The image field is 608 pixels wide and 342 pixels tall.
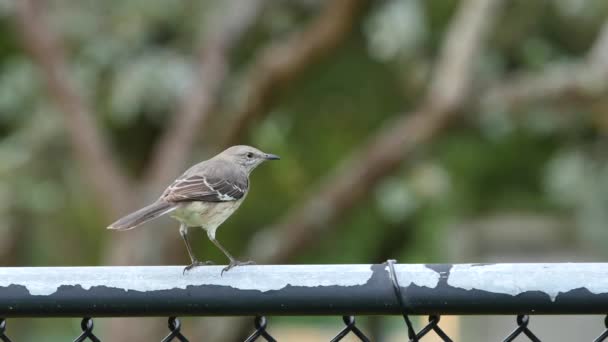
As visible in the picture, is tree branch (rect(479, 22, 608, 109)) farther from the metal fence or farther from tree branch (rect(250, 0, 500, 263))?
the metal fence

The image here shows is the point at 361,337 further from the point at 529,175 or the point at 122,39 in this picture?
the point at 529,175

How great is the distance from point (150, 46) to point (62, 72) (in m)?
1.13

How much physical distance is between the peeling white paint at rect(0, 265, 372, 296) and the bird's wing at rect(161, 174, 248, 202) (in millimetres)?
1987

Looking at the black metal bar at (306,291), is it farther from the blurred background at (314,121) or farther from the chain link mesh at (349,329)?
the blurred background at (314,121)

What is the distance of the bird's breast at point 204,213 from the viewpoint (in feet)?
13.1

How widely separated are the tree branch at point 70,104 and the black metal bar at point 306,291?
650 cm

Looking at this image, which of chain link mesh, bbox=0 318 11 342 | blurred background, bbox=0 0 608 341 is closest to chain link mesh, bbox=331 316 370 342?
chain link mesh, bbox=0 318 11 342

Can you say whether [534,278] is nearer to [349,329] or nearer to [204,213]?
[349,329]

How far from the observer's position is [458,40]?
778 centimetres

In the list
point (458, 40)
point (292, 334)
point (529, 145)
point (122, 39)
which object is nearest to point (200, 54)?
point (122, 39)

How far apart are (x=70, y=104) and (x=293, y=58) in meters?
2.01

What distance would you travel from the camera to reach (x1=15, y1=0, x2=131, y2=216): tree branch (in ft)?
26.6

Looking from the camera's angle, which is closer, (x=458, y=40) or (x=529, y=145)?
(x=458, y=40)

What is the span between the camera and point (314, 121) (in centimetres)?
995
